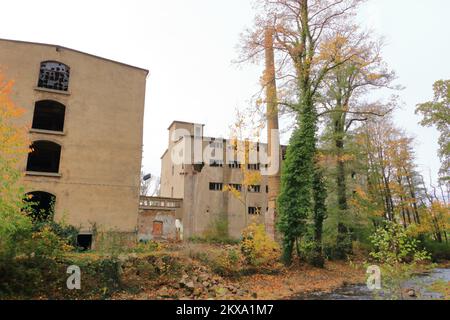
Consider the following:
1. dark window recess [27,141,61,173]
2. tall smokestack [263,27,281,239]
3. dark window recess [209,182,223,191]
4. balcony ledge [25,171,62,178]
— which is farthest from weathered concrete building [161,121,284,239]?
balcony ledge [25,171,62,178]

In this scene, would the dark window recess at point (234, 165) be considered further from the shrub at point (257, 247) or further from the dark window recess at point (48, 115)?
the shrub at point (257, 247)

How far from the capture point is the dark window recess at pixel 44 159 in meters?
22.1

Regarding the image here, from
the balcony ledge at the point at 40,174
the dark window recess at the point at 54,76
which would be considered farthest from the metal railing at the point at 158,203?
the dark window recess at the point at 54,76

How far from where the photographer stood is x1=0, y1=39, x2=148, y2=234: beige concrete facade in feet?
64.1

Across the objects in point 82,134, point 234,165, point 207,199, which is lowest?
point 207,199

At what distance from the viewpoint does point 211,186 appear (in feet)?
107

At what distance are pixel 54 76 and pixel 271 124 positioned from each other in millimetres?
15102

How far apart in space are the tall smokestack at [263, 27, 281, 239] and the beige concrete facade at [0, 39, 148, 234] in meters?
9.23

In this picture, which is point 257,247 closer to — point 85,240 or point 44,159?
point 85,240

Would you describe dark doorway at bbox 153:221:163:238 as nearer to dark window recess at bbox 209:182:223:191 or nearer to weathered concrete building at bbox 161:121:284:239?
weathered concrete building at bbox 161:121:284:239

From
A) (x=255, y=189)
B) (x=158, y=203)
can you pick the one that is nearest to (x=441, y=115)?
(x=255, y=189)

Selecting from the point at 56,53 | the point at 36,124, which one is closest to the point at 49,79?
the point at 56,53

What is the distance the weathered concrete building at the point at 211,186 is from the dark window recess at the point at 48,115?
12755 millimetres

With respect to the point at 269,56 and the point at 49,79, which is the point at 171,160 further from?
the point at 269,56
